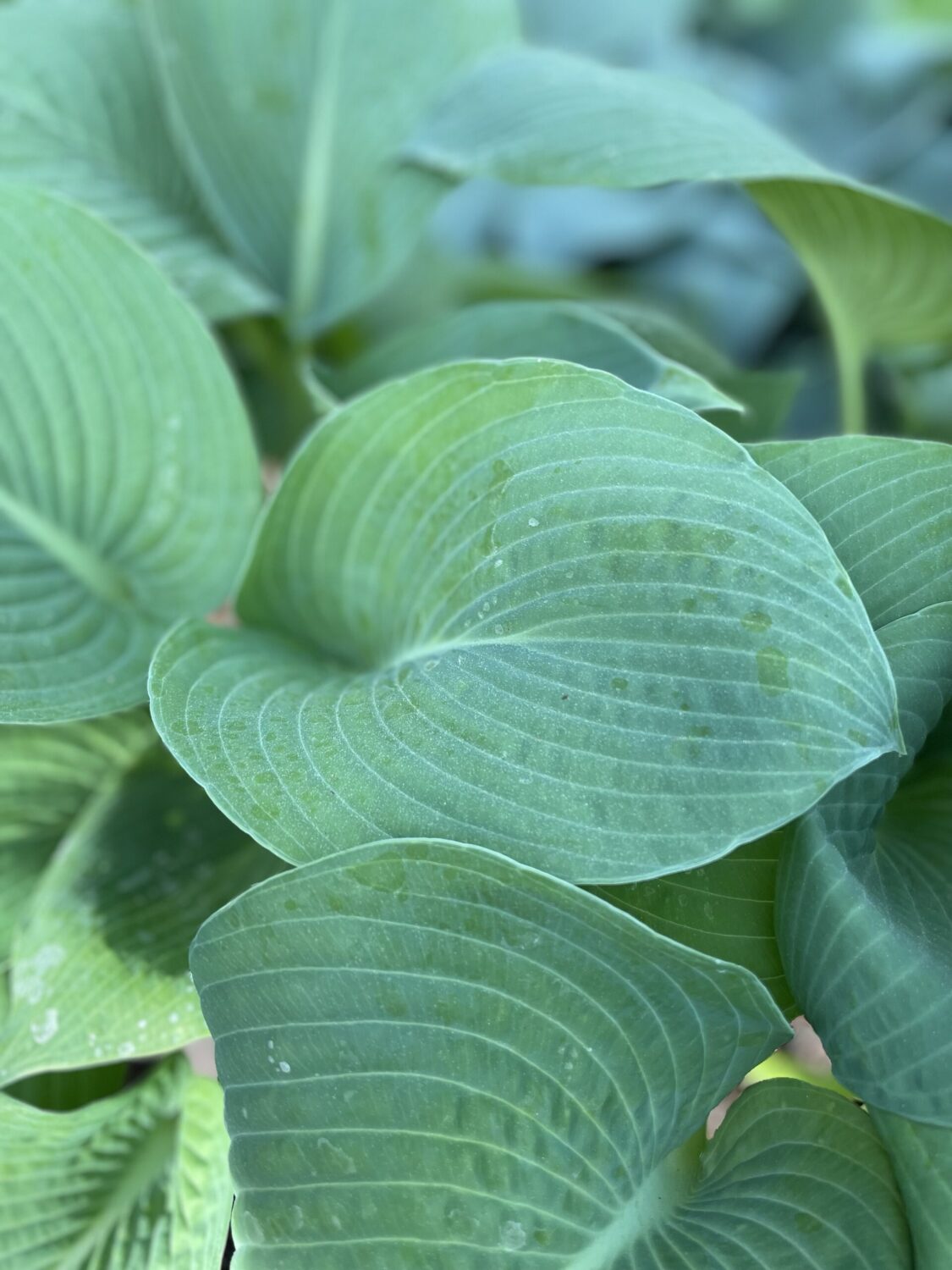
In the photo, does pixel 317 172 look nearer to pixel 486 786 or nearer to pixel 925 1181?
pixel 486 786

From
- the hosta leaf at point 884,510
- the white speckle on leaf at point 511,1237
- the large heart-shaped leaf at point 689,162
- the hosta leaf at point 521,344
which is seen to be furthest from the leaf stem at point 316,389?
the white speckle on leaf at point 511,1237

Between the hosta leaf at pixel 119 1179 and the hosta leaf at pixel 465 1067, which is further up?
the hosta leaf at pixel 465 1067

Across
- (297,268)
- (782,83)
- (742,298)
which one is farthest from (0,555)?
(782,83)

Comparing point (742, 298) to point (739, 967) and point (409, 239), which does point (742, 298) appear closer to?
point (409, 239)

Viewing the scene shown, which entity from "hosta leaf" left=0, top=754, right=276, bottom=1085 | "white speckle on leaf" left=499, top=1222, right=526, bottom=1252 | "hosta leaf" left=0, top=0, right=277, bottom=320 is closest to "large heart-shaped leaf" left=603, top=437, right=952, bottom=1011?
"white speckle on leaf" left=499, top=1222, right=526, bottom=1252

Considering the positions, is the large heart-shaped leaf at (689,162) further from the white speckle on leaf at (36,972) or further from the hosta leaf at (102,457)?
the white speckle on leaf at (36,972)

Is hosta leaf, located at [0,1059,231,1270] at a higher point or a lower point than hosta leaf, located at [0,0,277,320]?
lower

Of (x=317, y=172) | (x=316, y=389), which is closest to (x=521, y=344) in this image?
(x=316, y=389)

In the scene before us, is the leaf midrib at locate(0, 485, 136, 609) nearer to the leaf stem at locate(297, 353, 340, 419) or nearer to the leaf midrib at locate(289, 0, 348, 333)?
the leaf stem at locate(297, 353, 340, 419)
